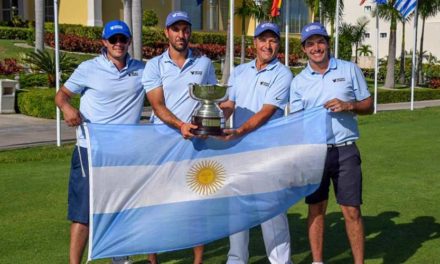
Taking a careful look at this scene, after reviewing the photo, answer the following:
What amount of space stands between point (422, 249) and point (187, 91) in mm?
2663

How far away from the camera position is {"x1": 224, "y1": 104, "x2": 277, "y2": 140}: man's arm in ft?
15.2

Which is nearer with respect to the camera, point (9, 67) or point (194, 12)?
point (9, 67)

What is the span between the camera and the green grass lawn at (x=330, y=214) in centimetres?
567

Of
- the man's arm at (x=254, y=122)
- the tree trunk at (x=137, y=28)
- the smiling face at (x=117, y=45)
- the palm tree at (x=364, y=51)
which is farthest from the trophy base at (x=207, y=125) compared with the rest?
the palm tree at (x=364, y=51)

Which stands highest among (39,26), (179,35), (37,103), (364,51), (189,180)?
(39,26)

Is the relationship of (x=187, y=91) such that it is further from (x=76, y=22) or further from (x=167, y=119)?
(x=76, y=22)

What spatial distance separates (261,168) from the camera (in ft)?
15.7

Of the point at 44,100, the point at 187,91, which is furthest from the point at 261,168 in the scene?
the point at 44,100

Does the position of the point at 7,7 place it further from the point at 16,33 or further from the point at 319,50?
the point at 319,50

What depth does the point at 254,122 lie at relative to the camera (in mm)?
4715

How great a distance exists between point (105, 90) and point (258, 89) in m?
1.15

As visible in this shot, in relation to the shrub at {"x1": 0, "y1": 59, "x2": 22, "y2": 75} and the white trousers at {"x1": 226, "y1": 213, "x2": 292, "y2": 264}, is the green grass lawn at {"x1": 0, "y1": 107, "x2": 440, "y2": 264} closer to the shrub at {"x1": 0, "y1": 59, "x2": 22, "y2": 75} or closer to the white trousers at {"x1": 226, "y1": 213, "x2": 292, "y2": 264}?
the white trousers at {"x1": 226, "y1": 213, "x2": 292, "y2": 264}

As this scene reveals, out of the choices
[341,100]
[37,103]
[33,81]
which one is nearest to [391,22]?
[33,81]

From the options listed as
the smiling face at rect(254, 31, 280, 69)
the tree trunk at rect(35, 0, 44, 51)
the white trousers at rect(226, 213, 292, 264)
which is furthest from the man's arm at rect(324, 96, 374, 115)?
the tree trunk at rect(35, 0, 44, 51)
